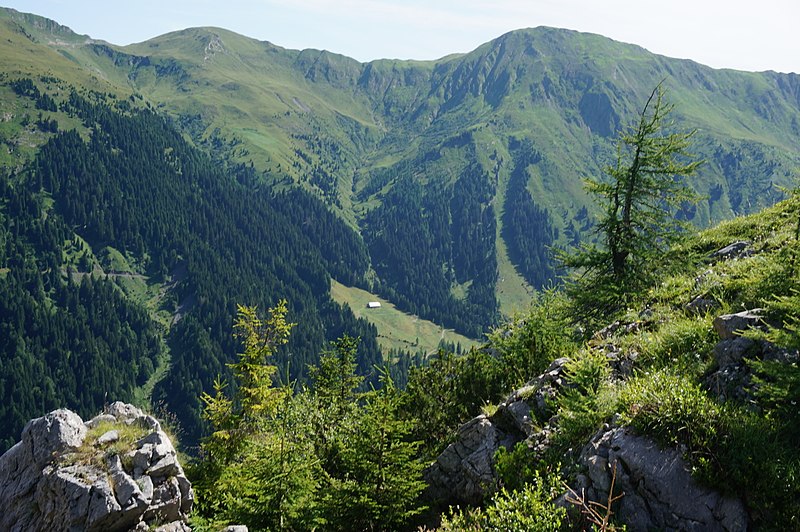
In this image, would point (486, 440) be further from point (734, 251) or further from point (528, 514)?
point (734, 251)

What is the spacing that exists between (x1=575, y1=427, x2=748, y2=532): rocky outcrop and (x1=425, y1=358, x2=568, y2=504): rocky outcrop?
12.1 ft

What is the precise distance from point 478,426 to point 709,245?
55.4 ft

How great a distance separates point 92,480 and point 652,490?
19.5 meters

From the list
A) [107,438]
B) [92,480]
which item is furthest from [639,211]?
[92,480]

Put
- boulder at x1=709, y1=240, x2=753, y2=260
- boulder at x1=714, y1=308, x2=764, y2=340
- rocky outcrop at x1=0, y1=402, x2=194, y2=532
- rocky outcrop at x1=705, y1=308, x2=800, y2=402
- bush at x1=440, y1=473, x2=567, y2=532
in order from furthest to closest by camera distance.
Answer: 1. boulder at x1=709, y1=240, x2=753, y2=260
2. rocky outcrop at x1=0, y1=402, x2=194, y2=532
3. boulder at x1=714, y1=308, x2=764, y2=340
4. rocky outcrop at x1=705, y1=308, x2=800, y2=402
5. bush at x1=440, y1=473, x2=567, y2=532

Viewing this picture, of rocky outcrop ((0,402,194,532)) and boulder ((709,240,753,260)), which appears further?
boulder ((709,240,753,260))

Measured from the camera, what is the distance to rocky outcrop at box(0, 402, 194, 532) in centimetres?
1817

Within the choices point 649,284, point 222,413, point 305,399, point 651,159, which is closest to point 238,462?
point 222,413

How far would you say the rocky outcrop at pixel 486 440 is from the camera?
17344 millimetres

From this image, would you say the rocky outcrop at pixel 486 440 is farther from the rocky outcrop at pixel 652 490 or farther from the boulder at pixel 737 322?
the boulder at pixel 737 322

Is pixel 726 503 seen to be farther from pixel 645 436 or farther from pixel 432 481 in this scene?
pixel 432 481

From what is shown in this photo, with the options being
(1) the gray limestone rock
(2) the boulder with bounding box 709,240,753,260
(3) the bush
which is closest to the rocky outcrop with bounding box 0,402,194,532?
(1) the gray limestone rock

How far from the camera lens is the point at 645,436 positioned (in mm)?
11656

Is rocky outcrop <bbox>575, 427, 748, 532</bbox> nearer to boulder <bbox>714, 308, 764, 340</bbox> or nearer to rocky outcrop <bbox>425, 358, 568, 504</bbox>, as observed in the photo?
rocky outcrop <bbox>425, 358, 568, 504</bbox>
